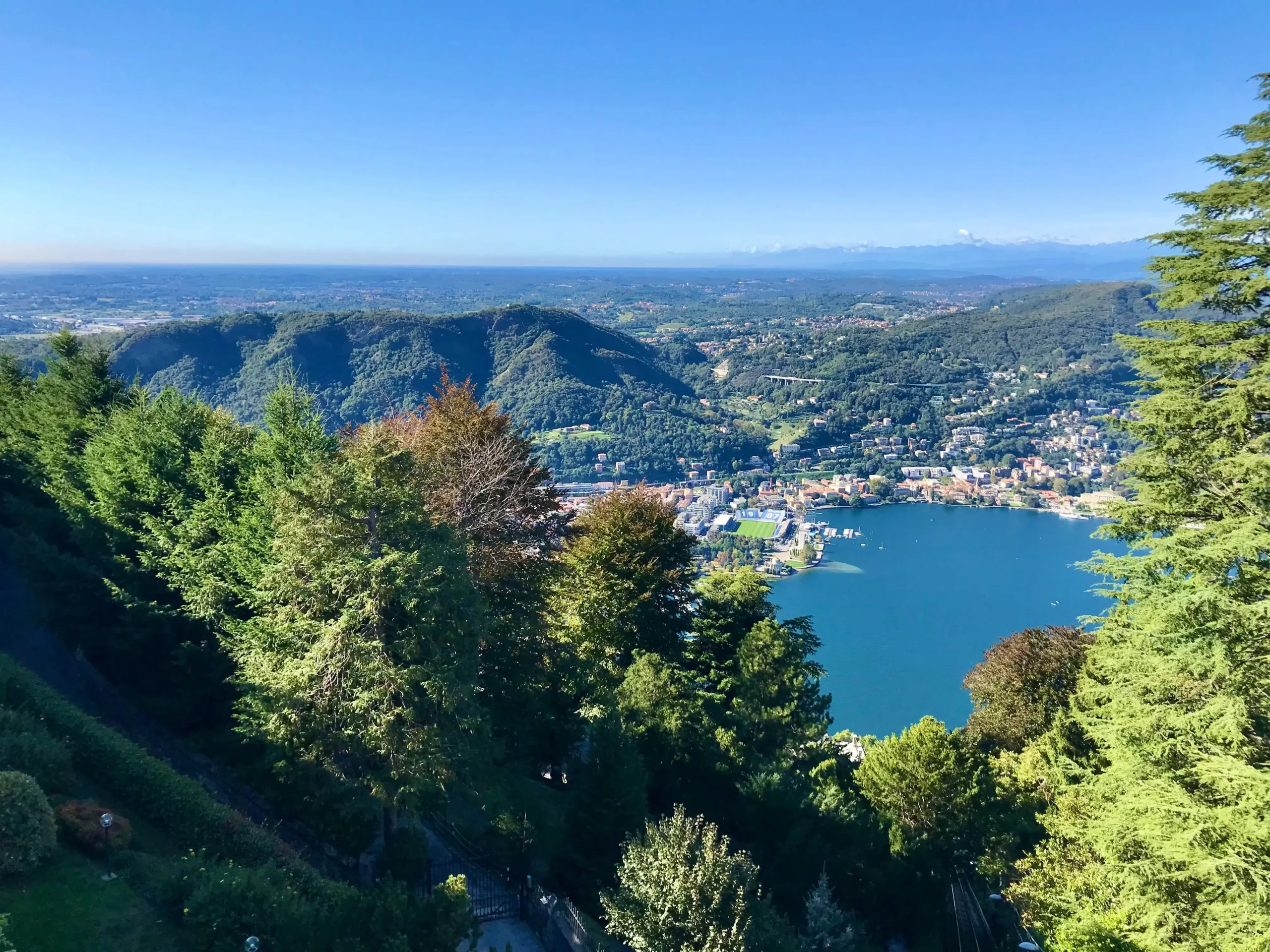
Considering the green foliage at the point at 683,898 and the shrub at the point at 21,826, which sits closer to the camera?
the shrub at the point at 21,826

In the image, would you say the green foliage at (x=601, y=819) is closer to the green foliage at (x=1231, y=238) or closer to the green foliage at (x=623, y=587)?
the green foliage at (x=623, y=587)

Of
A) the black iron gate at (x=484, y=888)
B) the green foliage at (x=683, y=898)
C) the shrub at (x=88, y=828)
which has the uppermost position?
the shrub at (x=88, y=828)

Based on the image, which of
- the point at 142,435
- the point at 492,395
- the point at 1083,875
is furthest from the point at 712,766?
the point at 492,395

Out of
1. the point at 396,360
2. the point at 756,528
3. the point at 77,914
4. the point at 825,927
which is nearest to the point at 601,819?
the point at 825,927

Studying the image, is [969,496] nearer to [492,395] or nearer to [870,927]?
[492,395]

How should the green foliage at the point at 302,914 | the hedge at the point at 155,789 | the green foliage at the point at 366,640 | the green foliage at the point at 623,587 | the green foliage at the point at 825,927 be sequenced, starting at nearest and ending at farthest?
the green foliage at the point at 302,914 < the hedge at the point at 155,789 < the green foliage at the point at 366,640 < the green foliage at the point at 825,927 < the green foliage at the point at 623,587

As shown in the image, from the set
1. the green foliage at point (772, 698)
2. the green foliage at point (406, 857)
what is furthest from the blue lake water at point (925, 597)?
the green foliage at point (406, 857)
